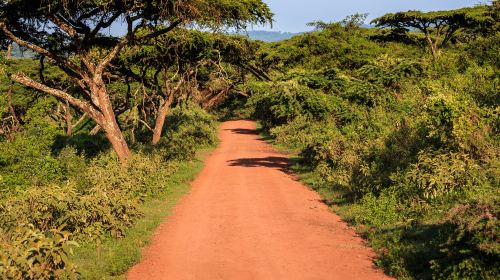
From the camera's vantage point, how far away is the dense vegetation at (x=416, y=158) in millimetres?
7723

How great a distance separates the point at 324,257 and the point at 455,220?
244 cm

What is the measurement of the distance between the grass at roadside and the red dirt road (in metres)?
0.21

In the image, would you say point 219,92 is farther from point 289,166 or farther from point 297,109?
point 289,166

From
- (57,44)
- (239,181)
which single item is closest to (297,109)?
(239,181)

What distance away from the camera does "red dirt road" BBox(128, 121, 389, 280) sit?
8312 mm

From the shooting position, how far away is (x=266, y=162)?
2116 cm

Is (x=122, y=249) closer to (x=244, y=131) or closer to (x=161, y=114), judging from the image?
(x=161, y=114)

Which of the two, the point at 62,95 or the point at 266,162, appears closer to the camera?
the point at 62,95

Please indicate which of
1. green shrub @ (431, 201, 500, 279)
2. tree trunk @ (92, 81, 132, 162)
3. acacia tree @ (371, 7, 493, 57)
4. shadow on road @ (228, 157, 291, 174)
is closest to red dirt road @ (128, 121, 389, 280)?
green shrub @ (431, 201, 500, 279)

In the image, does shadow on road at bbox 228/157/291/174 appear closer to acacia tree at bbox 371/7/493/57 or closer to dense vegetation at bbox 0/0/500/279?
dense vegetation at bbox 0/0/500/279

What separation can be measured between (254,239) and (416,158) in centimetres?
499

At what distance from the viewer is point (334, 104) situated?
85.6ft

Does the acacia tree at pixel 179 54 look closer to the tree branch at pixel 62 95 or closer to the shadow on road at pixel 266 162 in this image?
the shadow on road at pixel 266 162

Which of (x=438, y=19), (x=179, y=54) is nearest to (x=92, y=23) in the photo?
(x=179, y=54)
